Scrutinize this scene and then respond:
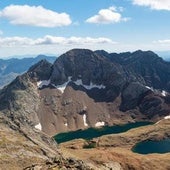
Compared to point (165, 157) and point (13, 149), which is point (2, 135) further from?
point (165, 157)

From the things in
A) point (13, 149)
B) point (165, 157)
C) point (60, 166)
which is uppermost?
point (60, 166)

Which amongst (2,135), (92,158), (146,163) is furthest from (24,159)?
(146,163)

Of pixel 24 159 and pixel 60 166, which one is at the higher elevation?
pixel 60 166

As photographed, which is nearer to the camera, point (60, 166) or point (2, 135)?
point (60, 166)

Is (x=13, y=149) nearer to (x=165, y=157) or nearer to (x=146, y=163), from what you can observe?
(x=146, y=163)

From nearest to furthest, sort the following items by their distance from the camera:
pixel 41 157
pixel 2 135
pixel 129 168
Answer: pixel 41 157, pixel 2 135, pixel 129 168

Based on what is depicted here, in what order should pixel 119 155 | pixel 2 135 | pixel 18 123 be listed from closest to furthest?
pixel 2 135 < pixel 18 123 < pixel 119 155

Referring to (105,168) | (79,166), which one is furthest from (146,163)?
Result: (79,166)

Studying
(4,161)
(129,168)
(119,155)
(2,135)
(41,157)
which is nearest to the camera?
(4,161)

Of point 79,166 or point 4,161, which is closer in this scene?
point 79,166
